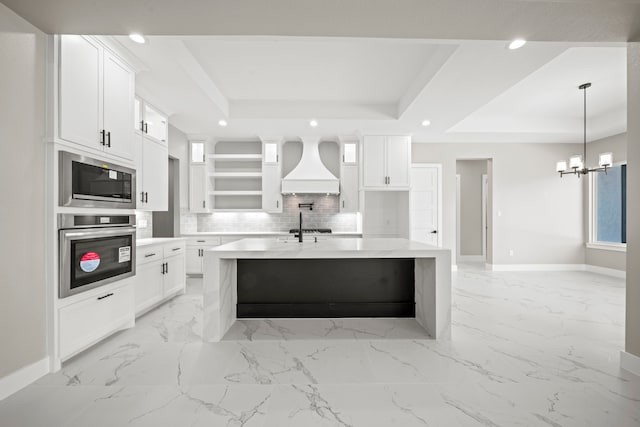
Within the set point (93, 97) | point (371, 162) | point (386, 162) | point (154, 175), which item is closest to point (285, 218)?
point (371, 162)

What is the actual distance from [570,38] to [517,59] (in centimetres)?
78

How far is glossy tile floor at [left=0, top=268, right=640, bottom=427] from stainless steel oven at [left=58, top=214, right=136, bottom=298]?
59 centimetres

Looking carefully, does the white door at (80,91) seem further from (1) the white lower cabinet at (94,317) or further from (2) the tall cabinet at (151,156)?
(1) the white lower cabinet at (94,317)

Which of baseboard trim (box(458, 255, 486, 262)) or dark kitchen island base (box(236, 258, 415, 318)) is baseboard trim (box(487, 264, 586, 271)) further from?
dark kitchen island base (box(236, 258, 415, 318))

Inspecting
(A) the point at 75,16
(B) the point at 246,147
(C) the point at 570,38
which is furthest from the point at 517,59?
(B) the point at 246,147

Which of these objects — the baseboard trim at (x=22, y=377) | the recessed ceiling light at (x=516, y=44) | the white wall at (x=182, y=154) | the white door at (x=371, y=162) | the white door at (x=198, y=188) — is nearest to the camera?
the baseboard trim at (x=22, y=377)

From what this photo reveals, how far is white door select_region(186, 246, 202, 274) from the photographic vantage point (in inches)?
221

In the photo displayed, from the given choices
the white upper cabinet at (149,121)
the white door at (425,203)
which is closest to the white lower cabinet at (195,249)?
the white upper cabinet at (149,121)

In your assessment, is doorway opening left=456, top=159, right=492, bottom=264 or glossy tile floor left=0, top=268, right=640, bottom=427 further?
doorway opening left=456, top=159, right=492, bottom=264

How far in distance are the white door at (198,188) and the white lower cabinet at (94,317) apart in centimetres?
307

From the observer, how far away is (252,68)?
3.79 metres

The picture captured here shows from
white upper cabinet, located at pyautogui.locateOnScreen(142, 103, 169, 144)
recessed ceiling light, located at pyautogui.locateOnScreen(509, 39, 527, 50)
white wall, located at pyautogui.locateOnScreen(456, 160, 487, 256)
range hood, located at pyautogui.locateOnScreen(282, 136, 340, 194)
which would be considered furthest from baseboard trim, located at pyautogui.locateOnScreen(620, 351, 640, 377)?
white wall, located at pyautogui.locateOnScreen(456, 160, 487, 256)

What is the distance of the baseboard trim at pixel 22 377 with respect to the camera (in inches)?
76.4

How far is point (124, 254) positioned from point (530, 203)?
23.4 feet
